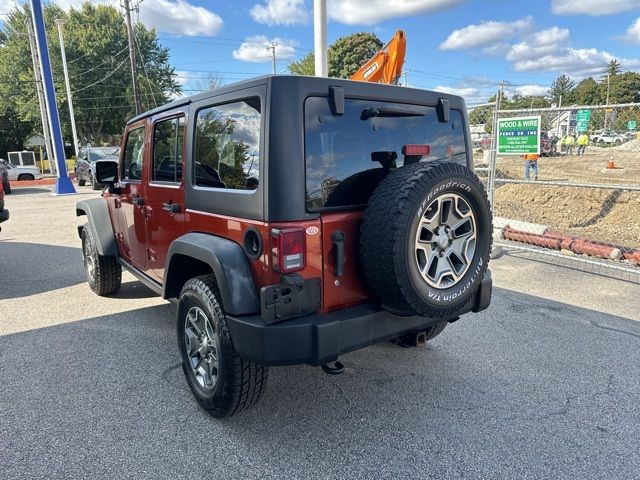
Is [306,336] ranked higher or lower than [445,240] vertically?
lower

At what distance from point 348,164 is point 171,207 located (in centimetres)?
135

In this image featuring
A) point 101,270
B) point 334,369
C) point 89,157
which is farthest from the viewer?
point 89,157

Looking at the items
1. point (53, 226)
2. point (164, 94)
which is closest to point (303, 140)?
point (53, 226)

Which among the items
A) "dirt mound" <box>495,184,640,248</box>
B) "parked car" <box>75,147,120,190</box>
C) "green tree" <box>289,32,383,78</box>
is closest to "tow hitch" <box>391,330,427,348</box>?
"dirt mound" <box>495,184,640,248</box>

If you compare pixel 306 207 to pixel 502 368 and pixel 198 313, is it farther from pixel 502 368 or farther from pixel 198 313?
pixel 502 368

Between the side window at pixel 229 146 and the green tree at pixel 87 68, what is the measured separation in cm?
3794

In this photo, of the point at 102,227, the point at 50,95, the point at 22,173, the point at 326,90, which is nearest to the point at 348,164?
the point at 326,90

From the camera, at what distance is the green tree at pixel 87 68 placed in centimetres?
3688

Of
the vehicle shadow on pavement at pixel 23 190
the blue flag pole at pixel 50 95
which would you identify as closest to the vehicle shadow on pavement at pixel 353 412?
the blue flag pole at pixel 50 95

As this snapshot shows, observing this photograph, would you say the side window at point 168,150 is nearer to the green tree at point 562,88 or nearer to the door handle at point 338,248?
the door handle at point 338,248

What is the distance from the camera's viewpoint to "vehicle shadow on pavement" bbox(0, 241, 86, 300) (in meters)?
5.54

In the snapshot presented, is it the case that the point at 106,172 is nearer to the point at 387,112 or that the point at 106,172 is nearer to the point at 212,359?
the point at 212,359

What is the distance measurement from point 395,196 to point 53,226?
→ 9647 millimetres

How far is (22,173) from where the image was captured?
22.7 metres
